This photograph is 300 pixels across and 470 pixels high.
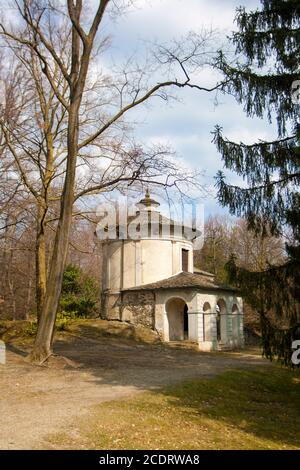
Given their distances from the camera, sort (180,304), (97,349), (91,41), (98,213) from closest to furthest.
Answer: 1. (91,41)
2. (98,213)
3. (97,349)
4. (180,304)

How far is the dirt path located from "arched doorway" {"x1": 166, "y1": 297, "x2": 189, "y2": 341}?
556 centimetres

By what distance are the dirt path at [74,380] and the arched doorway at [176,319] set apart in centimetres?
556

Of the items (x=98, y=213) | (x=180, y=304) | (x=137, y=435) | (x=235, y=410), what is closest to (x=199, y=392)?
(x=235, y=410)

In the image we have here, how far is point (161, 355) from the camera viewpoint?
60.2 ft

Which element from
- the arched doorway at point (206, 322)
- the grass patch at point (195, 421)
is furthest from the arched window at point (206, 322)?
the grass patch at point (195, 421)

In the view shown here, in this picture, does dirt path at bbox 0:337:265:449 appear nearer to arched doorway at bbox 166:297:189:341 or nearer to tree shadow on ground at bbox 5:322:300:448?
tree shadow on ground at bbox 5:322:300:448

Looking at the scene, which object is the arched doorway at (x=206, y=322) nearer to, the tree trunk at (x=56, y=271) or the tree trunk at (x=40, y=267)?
the tree trunk at (x=40, y=267)

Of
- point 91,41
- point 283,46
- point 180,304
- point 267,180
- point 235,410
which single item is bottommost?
point 235,410

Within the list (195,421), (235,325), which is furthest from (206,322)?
(195,421)

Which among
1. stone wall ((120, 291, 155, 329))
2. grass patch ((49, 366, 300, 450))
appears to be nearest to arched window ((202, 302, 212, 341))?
stone wall ((120, 291, 155, 329))

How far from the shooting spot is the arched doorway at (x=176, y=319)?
83.1 ft

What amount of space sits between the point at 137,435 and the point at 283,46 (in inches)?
342

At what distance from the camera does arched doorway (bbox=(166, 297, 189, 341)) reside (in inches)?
998
